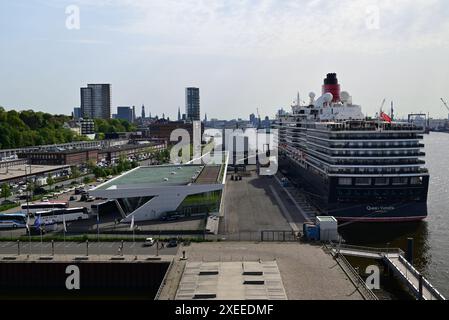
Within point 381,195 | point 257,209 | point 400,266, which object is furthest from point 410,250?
point 257,209

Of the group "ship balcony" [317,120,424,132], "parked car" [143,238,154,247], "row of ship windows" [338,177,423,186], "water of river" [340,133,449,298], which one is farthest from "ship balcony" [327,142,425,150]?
"parked car" [143,238,154,247]

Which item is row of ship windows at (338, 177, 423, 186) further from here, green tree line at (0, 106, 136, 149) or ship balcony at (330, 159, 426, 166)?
green tree line at (0, 106, 136, 149)

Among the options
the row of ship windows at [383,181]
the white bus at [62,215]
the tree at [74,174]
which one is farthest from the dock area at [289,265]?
the tree at [74,174]

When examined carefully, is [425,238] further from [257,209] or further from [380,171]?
[257,209]
